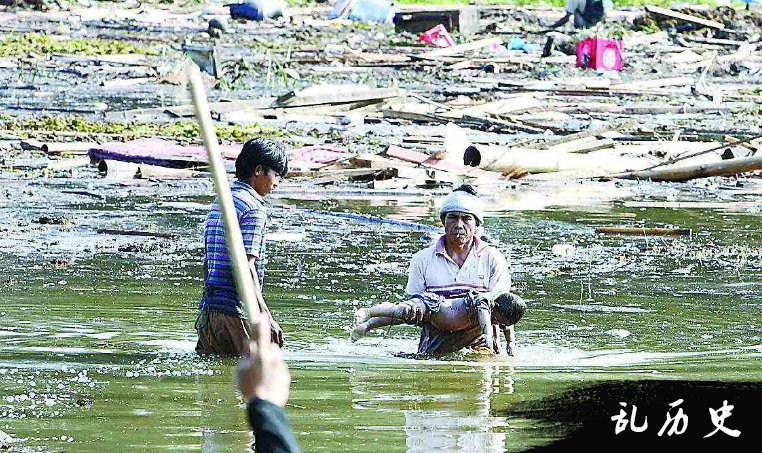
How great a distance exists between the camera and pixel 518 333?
10.2 meters

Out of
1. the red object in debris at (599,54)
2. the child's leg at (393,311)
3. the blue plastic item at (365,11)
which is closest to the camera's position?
the child's leg at (393,311)

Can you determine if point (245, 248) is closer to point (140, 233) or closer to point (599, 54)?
point (140, 233)

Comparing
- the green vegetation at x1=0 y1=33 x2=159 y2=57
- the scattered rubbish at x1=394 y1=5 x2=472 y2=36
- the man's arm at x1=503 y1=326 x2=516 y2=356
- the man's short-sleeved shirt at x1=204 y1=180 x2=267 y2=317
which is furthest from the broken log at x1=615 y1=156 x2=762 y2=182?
the scattered rubbish at x1=394 y1=5 x2=472 y2=36

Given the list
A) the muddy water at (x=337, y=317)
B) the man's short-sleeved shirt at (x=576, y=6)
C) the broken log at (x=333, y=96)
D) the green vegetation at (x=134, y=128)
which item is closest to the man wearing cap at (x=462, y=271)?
the muddy water at (x=337, y=317)

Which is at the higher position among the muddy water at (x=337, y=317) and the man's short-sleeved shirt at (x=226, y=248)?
the man's short-sleeved shirt at (x=226, y=248)

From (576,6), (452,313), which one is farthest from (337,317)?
(576,6)

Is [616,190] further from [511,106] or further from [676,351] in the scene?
[676,351]

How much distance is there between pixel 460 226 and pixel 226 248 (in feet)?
4.45

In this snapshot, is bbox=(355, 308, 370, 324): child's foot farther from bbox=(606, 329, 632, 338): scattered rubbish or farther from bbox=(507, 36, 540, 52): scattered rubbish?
bbox=(507, 36, 540, 52): scattered rubbish

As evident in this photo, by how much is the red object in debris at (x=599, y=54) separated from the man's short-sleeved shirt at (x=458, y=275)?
2284 cm

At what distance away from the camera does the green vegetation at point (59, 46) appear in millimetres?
32906

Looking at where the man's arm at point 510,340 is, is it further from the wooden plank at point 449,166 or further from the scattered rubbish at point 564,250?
the wooden plank at point 449,166

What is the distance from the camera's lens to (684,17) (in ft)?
129

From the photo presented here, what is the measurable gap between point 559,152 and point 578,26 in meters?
21.4
